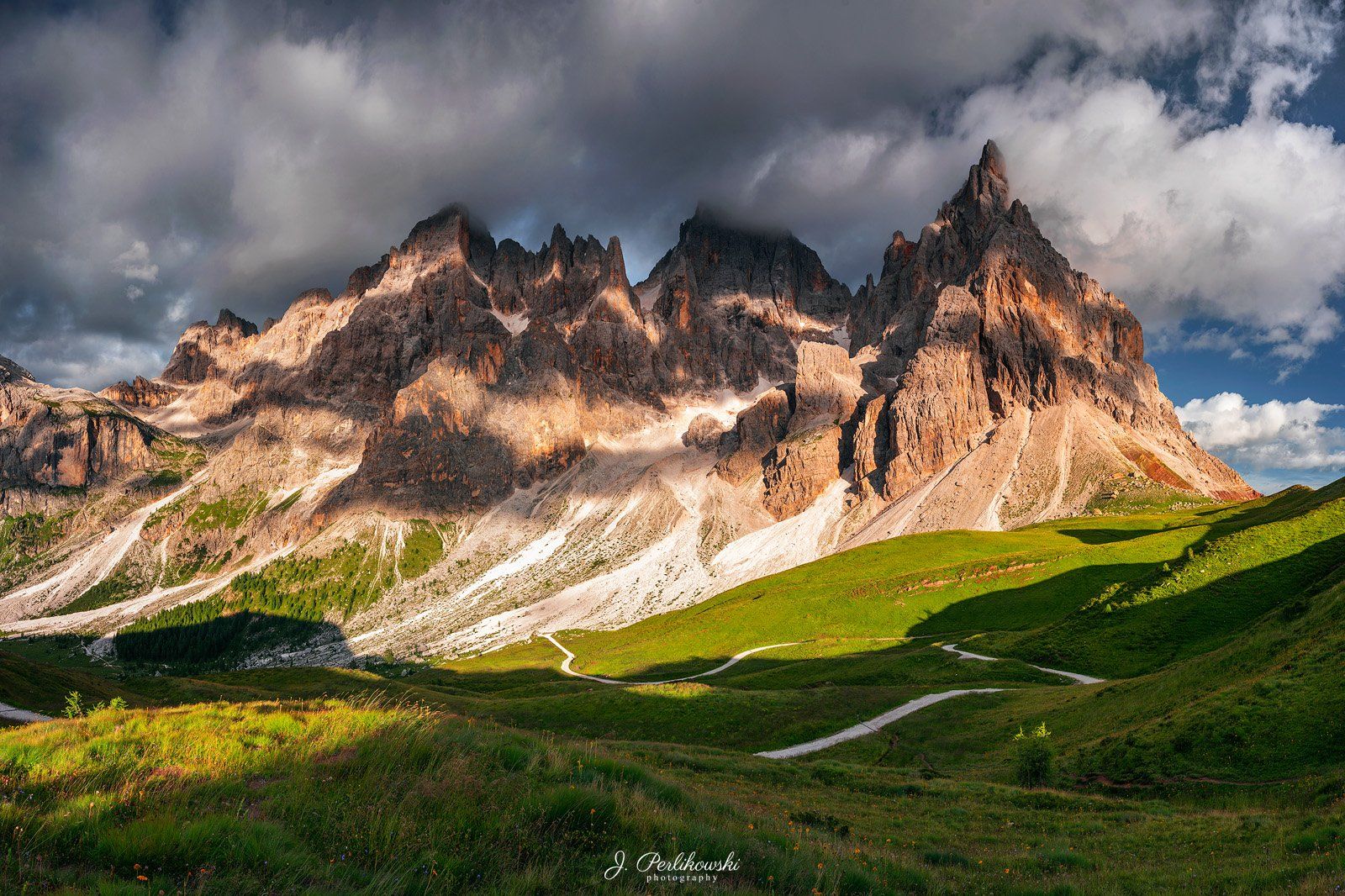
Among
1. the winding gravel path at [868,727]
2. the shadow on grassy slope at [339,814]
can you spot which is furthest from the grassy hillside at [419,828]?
the winding gravel path at [868,727]

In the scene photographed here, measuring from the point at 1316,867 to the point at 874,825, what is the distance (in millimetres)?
8128

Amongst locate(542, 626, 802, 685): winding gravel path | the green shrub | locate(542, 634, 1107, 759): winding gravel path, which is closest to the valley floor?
the green shrub

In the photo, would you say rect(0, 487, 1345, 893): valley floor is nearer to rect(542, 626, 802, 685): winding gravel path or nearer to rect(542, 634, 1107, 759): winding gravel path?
rect(542, 634, 1107, 759): winding gravel path

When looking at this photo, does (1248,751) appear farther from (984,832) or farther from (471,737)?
(471,737)

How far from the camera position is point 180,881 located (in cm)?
586

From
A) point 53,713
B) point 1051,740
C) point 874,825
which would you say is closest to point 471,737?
point 874,825

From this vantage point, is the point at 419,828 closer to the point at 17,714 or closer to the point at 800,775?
the point at 800,775

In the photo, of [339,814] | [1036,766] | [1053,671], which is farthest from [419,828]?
[1053,671]
